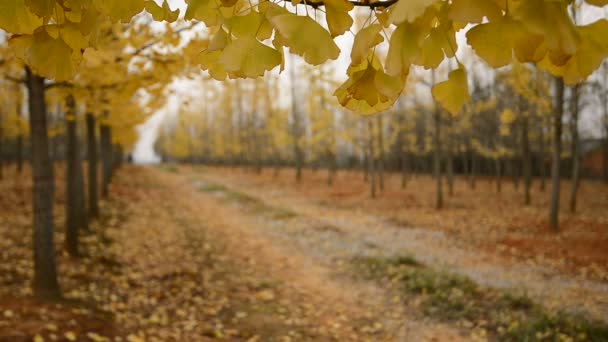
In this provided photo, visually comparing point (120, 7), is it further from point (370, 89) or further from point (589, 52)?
point (589, 52)

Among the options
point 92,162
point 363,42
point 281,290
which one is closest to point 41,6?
point 363,42

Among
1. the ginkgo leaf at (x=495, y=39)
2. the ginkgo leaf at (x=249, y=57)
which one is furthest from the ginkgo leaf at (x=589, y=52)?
the ginkgo leaf at (x=249, y=57)

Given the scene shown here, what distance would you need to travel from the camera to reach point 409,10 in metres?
0.79

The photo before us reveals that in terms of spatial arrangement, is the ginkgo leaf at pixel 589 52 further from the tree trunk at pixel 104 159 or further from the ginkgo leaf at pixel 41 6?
the tree trunk at pixel 104 159

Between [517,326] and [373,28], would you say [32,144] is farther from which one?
[517,326]

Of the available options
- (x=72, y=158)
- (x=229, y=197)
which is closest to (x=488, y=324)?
(x=72, y=158)

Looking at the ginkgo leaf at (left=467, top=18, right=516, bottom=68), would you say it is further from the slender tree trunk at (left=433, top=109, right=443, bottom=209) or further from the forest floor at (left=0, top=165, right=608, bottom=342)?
the slender tree trunk at (left=433, top=109, right=443, bottom=209)

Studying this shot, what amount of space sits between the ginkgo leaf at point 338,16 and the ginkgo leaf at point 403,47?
25 cm

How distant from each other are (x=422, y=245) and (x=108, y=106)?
264 inches

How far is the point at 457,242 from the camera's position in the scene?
9414mm

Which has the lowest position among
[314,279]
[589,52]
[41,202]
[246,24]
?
[314,279]

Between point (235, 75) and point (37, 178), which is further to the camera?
point (37, 178)

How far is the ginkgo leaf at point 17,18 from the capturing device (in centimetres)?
109

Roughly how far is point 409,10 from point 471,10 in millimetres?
147
